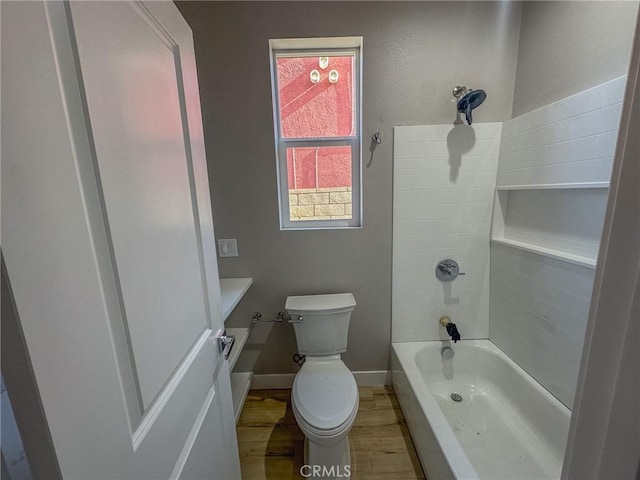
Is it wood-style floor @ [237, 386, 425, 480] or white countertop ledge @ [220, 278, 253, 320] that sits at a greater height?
white countertop ledge @ [220, 278, 253, 320]

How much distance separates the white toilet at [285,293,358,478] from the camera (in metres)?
1.13

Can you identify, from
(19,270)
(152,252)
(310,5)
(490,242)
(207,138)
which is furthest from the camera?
(490,242)

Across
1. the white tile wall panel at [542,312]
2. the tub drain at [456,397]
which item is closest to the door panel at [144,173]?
the white tile wall panel at [542,312]

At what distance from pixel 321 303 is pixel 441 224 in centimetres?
93

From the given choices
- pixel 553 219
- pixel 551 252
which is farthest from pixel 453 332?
pixel 553 219

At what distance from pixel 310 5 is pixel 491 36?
1.06m

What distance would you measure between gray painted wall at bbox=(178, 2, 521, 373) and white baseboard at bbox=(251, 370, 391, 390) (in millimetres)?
392

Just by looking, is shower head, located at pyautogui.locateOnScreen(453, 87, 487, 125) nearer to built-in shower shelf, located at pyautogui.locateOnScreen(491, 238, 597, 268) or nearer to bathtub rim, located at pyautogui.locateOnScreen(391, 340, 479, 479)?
built-in shower shelf, located at pyautogui.locateOnScreen(491, 238, 597, 268)

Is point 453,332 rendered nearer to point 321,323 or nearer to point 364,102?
point 321,323

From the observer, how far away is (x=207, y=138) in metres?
1.53

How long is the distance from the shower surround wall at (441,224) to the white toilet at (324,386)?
0.47 m

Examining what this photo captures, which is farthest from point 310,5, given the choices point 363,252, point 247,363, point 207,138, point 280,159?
point 247,363

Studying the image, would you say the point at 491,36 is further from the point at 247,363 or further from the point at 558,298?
the point at 247,363

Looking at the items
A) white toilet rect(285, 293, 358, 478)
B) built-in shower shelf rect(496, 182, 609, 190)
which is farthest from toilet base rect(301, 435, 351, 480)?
built-in shower shelf rect(496, 182, 609, 190)
